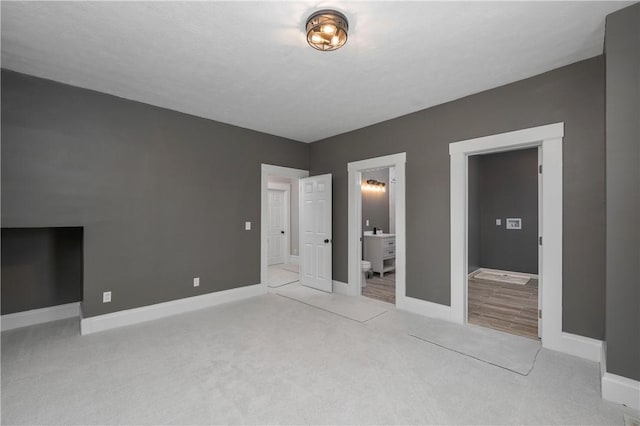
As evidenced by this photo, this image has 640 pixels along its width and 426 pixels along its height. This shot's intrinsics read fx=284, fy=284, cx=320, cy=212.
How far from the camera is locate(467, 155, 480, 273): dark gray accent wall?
20.3ft

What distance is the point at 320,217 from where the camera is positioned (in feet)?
Result: 16.7

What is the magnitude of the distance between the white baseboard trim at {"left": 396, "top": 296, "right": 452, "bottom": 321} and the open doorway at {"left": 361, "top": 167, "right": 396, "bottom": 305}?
0.67 metres

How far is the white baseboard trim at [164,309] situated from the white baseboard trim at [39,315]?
0.68 meters

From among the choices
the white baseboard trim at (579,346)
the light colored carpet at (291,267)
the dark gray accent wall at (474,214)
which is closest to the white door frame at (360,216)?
the white baseboard trim at (579,346)

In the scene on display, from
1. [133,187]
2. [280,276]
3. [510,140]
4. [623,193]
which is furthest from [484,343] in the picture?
[133,187]

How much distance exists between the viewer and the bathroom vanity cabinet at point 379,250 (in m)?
6.05

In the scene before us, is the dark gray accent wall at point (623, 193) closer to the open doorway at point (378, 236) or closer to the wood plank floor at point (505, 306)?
the wood plank floor at point (505, 306)

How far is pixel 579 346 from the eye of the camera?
2676mm

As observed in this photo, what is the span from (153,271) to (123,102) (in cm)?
215

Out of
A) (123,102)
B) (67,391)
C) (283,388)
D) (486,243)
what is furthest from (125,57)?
(486,243)

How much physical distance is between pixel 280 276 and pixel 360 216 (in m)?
2.49

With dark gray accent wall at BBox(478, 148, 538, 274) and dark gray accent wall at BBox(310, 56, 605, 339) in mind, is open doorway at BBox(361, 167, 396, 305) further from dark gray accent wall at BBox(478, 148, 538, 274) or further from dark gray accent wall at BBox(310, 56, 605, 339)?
dark gray accent wall at BBox(478, 148, 538, 274)

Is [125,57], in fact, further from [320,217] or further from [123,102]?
[320,217]

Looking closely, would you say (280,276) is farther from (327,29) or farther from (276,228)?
(327,29)
